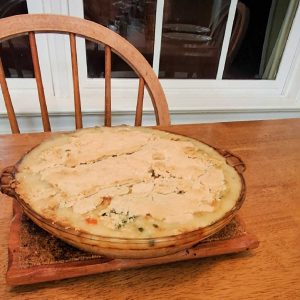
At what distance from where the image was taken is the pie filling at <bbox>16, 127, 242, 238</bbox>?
1.32 ft

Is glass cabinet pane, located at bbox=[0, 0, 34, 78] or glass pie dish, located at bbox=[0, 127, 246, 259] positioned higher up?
glass pie dish, located at bbox=[0, 127, 246, 259]

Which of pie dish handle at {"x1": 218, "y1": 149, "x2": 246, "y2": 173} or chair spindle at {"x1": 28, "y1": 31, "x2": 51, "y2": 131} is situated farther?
chair spindle at {"x1": 28, "y1": 31, "x2": 51, "y2": 131}

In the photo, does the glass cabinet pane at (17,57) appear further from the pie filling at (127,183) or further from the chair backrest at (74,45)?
the pie filling at (127,183)

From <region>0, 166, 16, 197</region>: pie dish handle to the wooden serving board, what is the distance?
0.22 feet

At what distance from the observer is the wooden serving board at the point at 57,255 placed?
0.41 m

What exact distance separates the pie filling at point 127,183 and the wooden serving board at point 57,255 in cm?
7

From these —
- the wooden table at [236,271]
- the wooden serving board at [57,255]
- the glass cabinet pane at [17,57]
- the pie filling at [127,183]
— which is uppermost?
the pie filling at [127,183]

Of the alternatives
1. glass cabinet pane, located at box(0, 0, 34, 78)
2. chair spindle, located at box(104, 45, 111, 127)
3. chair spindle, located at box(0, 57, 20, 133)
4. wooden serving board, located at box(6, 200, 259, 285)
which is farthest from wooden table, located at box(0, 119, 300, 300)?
glass cabinet pane, located at box(0, 0, 34, 78)

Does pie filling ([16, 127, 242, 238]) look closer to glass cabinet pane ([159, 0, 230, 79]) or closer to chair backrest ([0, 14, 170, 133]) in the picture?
chair backrest ([0, 14, 170, 133])

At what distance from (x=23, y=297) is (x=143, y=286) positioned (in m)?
0.16

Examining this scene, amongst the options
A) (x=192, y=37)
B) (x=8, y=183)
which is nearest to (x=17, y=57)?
(x=192, y=37)

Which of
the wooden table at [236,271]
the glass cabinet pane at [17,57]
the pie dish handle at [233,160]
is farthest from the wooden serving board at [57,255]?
the glass cabinet pane at [17,57]

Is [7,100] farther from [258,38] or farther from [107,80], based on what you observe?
[258,38]

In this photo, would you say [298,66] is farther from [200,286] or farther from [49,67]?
[200,286]
